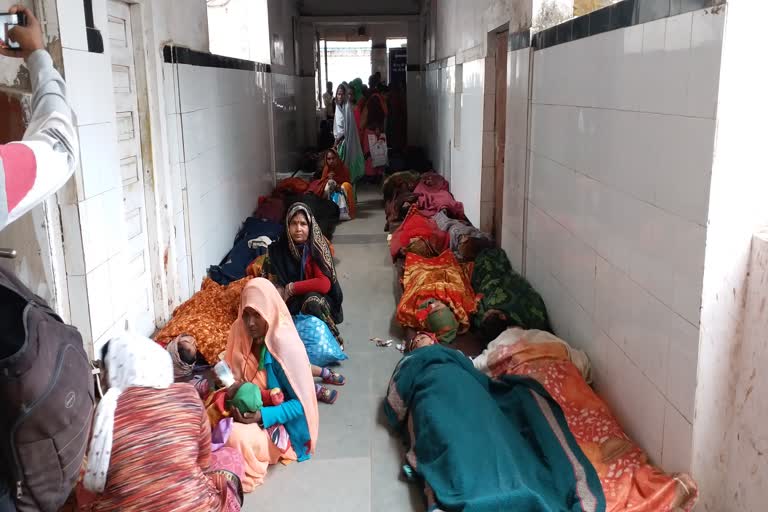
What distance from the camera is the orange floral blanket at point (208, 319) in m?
4.16

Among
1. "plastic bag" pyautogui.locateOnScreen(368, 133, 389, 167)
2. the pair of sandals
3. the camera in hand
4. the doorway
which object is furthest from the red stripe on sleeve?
"plastic bag" pyautogui.locateOnScreen(368, 133, 389, 167)

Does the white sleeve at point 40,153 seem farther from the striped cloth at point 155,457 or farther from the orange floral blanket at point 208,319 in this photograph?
the orange floral blanket at point 208,319

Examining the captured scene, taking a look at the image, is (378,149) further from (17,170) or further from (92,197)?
(17,170)

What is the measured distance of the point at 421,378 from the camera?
3.41 m

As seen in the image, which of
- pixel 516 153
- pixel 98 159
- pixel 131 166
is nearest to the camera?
pixel 98 159

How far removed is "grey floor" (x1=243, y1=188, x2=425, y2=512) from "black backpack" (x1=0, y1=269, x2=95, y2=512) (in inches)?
54.7

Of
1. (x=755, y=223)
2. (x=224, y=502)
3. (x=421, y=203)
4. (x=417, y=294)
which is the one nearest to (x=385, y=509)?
(x=224, y=502)

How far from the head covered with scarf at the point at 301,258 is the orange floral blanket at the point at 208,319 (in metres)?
0.36

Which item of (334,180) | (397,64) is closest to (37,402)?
(334,180)

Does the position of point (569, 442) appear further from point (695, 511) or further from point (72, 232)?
Answer: point (72, 232)

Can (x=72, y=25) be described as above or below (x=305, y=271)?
A: above

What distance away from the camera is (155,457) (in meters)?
2.24

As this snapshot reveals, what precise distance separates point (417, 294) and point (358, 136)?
619 centimetres

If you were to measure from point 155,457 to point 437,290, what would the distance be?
2854mm
